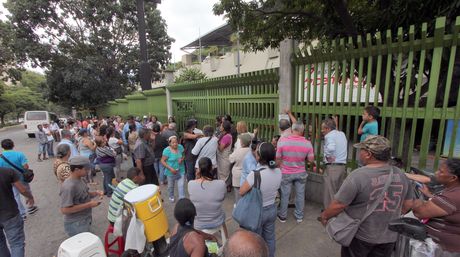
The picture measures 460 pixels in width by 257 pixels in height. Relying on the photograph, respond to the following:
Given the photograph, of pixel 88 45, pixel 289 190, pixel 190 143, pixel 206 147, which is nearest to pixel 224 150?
pixel 206 147

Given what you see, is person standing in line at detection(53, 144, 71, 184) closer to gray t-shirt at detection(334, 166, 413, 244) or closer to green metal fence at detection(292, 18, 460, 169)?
gray t-shirt at detection(334, 166, 413, 244)

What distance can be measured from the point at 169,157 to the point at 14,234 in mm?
2265

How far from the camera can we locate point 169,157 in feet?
14.5

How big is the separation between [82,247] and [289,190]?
114 inches

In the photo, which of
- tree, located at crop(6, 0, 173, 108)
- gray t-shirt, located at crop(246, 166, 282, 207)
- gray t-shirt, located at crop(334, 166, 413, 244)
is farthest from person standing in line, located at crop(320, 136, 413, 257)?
tree, located at crop(6, 0, 173, 108)

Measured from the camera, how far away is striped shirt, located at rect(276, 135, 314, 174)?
146 inches

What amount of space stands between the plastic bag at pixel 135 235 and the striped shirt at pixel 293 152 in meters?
2.21

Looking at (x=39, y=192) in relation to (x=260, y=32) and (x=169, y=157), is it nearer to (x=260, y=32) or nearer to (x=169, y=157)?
(x=169, y=157)

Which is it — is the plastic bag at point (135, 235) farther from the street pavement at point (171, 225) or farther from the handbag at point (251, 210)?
the street pavement at point (171, 225)

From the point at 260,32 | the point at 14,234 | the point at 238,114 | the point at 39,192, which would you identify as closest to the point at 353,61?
the point at 260,32

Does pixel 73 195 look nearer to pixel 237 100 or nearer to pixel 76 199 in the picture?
pixel 76 199

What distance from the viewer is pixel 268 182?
8.71ft

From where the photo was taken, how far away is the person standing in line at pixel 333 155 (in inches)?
145

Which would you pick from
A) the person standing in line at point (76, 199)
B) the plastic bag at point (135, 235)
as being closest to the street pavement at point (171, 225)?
the person standing in line at point (76, 199)
